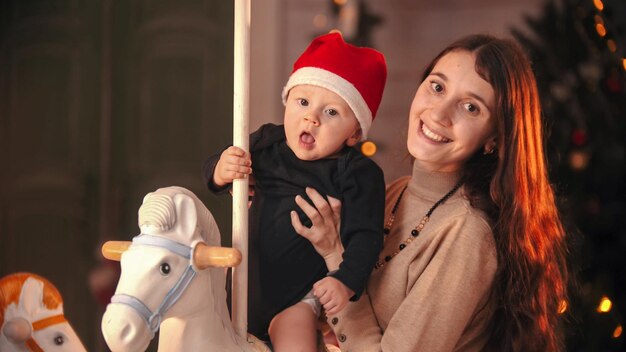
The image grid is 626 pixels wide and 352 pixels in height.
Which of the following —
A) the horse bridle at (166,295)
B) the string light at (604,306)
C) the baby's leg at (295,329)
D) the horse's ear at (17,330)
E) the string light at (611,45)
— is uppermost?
the string light at (611,45)

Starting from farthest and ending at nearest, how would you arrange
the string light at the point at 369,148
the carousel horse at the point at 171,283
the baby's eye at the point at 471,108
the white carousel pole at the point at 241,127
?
the string light at the point at 369,148 < the baby's eye at the point at 471,108 < the white carousel pole at the point at 241,127 < the carousel horse at the point at 171,283

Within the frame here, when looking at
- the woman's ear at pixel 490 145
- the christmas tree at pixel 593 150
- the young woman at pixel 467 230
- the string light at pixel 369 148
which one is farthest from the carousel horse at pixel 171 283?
the string light at pixel 369 148

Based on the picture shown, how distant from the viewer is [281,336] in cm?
144

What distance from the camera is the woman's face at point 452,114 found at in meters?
1.56

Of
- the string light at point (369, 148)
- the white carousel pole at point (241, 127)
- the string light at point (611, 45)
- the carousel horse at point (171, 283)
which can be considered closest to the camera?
the carousel horse at point (171, 283)

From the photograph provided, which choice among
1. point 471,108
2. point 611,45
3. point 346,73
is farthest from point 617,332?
point 346,73

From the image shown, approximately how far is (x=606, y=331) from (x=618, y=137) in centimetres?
53

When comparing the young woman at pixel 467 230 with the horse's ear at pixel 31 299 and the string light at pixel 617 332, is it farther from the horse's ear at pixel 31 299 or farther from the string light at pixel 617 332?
the string light at pixel 617 332

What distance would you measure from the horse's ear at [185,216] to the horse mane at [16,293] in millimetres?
416

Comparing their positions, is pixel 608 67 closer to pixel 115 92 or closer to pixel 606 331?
pixel 606 331

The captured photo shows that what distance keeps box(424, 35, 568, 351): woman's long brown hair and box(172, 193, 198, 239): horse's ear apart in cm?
59

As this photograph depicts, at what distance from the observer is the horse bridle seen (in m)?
1.19

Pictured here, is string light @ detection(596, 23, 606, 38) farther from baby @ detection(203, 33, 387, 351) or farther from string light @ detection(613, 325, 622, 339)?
baby @ detection(203, 33, 387, 351)

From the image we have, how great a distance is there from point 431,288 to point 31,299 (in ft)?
2.40
